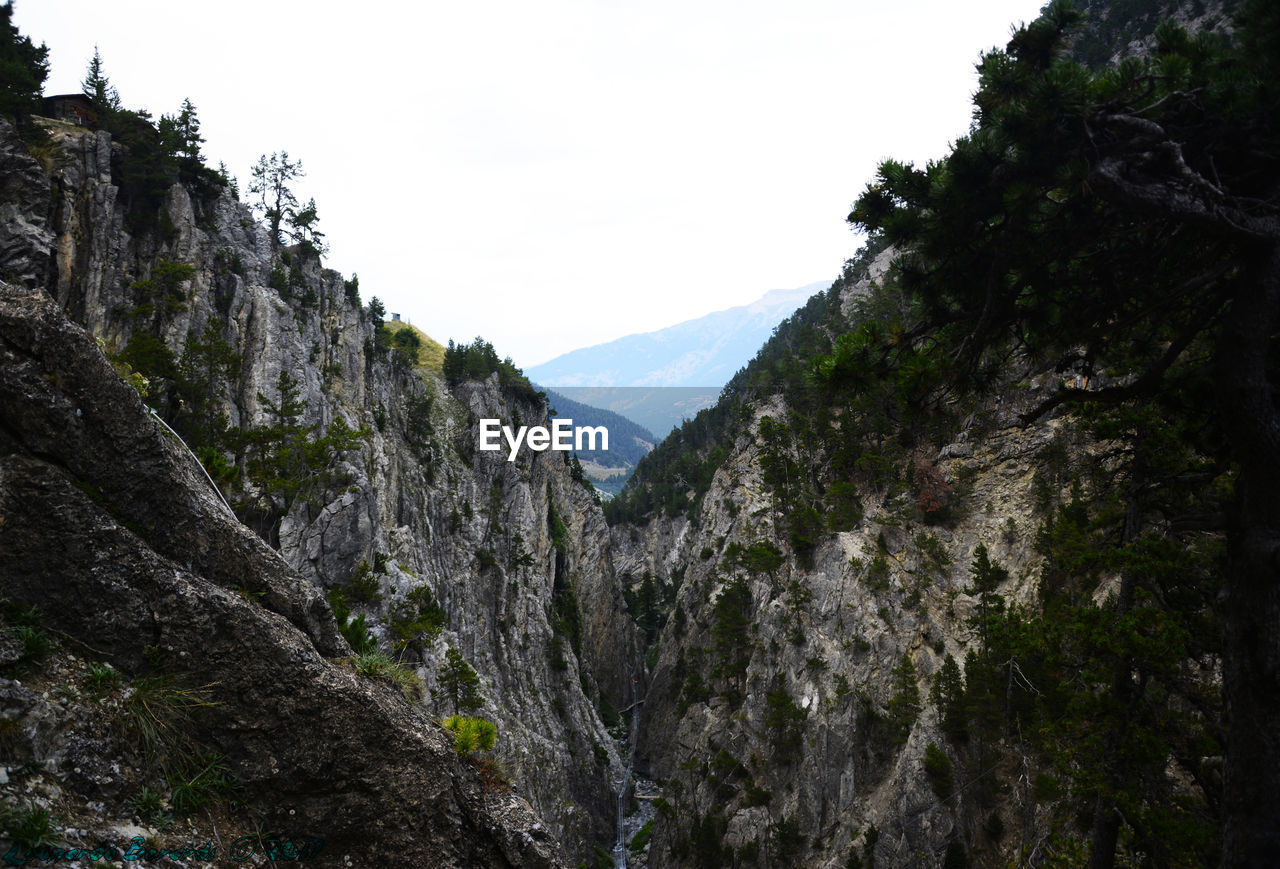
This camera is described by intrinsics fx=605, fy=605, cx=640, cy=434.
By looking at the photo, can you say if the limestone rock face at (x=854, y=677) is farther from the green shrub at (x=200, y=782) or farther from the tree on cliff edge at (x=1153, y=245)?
the green shrub at (x=200, y=782)

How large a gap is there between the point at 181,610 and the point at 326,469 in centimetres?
3336

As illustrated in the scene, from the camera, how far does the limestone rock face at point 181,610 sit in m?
4.98

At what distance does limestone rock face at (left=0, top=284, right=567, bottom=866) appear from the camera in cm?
498

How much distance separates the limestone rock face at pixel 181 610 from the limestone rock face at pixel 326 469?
35mm

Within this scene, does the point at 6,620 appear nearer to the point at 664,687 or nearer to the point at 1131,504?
the point at 1131,504

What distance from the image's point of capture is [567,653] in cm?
6525

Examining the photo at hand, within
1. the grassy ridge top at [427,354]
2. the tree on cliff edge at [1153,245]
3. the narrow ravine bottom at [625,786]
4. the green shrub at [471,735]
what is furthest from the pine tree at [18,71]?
the narrow ravine bottom at [625,786]

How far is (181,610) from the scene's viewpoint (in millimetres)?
5492

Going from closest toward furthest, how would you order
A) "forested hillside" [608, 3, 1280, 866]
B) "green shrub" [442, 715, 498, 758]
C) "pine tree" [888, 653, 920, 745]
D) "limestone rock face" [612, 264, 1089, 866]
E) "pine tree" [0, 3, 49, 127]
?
"forested hillside" [608, 3, 1280, 866] < "green shrub" [442, 715, 498, 758] < "pine tree" [0, 3, 49, 127] < "limestone rock face" [612, 264, 1089, 866] < "pine tree" [888, 653, 920, 745]

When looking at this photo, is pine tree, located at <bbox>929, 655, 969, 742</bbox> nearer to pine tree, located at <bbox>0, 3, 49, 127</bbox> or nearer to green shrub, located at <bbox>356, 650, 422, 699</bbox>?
green shrub, located at <bbox>356, 650, 422, 699</bbox>

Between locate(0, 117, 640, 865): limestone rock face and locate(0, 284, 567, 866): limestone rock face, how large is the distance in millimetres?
35

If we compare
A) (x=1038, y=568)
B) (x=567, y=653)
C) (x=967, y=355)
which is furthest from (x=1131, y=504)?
(x=567, y=653)

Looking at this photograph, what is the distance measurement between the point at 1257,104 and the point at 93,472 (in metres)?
10.9

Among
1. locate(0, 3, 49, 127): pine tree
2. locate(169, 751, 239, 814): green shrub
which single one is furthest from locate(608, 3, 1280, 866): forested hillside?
locate(0, 3, 49, 127): pine tree
